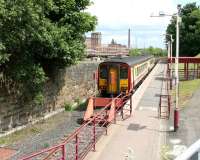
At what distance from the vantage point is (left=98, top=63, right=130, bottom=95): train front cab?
26219mm

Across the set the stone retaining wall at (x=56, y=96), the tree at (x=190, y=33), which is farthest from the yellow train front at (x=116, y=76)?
the tree at (x=190, y=33)

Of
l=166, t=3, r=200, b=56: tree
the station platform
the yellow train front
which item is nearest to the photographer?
the station platform

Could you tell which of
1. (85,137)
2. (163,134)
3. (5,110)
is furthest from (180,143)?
(5,110)

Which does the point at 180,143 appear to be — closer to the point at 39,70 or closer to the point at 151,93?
the point at 39,70

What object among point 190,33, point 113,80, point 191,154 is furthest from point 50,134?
point 190,33

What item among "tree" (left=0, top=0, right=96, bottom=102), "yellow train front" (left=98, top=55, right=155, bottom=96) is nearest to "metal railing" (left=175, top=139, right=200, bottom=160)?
"tree" (left=0, top=0, right=96, bottom=102)

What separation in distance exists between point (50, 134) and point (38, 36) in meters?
4.81

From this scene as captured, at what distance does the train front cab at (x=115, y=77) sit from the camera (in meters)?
26.2

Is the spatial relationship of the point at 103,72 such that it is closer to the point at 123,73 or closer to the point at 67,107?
the point at 123,73

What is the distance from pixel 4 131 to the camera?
18.2m

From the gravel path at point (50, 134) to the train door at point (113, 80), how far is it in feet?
9.01

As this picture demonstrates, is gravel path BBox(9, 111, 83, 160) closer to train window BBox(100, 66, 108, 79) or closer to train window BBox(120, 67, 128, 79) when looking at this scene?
train window BBox(100, 66, 108, 79)

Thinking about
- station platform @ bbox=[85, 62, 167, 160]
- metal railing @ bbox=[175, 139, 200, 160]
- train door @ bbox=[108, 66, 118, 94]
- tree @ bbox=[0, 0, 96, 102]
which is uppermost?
tree @ bbox=[0, 0, 96, 102]

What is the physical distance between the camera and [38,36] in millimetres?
16891
